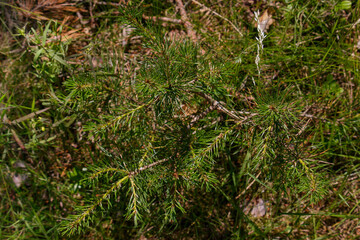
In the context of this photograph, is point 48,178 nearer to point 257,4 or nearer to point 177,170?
point 177,170

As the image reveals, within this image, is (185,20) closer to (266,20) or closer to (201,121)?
(266,20)

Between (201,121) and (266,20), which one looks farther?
(266,20)

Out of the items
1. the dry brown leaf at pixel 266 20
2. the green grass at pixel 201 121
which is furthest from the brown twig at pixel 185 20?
the dry brown leaf at pixel 266 20

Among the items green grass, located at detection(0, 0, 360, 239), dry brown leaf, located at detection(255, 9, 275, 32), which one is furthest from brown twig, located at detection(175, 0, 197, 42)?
dry brown leaf, located at detection(255, 9, 275, 32)

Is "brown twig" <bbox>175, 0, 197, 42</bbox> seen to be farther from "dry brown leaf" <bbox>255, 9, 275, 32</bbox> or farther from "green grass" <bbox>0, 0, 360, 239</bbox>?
"dry brown leaf" <bbox>255, 9, 275, 32</bbox>

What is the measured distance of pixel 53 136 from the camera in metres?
2.78

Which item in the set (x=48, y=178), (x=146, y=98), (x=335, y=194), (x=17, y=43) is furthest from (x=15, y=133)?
(x=335, y=194)

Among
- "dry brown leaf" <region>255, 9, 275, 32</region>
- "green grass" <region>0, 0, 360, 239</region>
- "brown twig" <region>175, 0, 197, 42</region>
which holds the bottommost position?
"green grass" <region>0, 0, 360, 239</region>

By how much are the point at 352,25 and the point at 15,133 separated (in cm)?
312

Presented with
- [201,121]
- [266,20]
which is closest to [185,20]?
[266,20]

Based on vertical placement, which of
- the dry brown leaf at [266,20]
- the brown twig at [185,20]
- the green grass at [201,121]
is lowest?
the green grass at [201,121]

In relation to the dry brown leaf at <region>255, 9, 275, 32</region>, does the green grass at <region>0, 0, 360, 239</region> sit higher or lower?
lower

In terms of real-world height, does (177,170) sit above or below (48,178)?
above

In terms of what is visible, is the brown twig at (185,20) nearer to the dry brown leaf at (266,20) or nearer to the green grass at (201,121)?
the green grass at (201,121)
